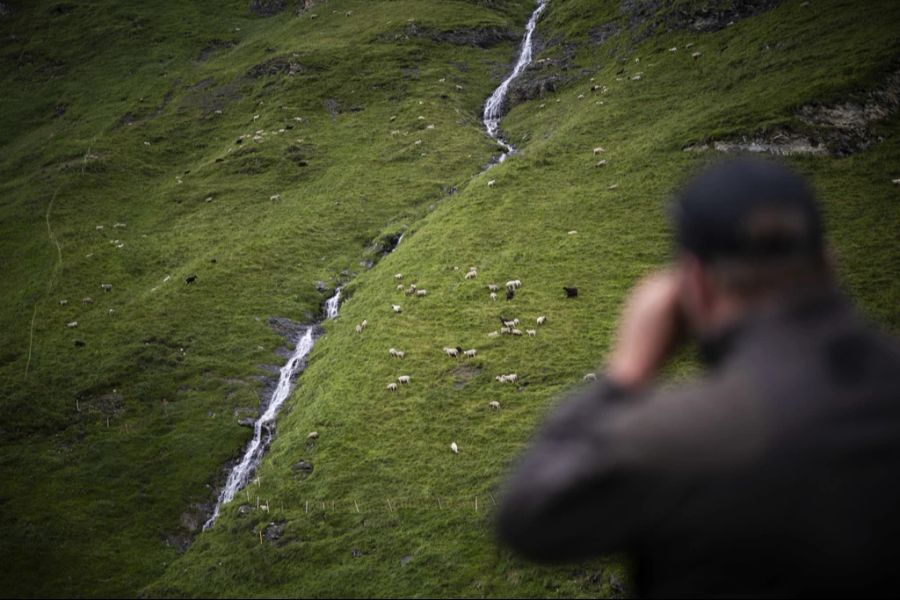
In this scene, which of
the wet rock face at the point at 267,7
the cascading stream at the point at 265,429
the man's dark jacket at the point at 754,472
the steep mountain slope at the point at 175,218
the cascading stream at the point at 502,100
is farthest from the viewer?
the wet rock face at the point at 267,7

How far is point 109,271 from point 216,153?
24153mm

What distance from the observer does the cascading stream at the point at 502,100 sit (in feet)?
200

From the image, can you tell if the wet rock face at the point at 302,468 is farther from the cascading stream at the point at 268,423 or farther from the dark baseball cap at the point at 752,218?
the dark baseball cap at the point at 752,218

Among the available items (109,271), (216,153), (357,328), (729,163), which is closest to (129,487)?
(357,328)

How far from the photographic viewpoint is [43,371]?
35.8 metres

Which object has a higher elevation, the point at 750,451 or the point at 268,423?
the point at 750,451

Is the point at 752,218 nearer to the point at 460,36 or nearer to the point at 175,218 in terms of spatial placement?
the point at 175,218

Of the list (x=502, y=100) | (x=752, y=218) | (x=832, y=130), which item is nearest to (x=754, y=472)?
(x=752, y=218)

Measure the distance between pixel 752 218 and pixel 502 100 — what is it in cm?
7051

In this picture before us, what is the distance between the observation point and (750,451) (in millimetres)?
2369

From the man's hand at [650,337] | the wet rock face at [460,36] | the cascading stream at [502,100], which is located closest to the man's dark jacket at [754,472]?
the man's hand at [650,337]

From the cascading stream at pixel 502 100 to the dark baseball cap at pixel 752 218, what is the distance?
52704 mm

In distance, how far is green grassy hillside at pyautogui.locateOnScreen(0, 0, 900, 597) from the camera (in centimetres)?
2089

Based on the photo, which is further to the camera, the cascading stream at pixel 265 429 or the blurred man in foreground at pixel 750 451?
the cascading stream at pixel 265 429
